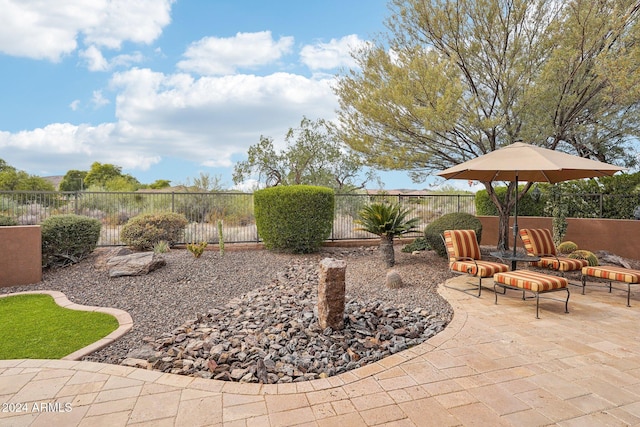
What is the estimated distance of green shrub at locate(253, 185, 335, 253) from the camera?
863cm

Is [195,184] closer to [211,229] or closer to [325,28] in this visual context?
[211,229]

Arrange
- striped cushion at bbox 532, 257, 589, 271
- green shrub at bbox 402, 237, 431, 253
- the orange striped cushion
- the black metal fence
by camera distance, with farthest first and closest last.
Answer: the black metal fence < green shrub at bbox 402, 237, 431, 253 < striped cushion at bbox 532, 257, 589, 271 < the orange striped cushion

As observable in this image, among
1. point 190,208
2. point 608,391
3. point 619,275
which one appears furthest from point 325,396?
point 190,208

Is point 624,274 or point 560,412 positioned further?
point 624,274

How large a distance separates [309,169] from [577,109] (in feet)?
37.0

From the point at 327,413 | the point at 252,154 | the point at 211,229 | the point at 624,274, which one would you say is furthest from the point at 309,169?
the point at 327,413

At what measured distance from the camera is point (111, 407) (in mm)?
2539

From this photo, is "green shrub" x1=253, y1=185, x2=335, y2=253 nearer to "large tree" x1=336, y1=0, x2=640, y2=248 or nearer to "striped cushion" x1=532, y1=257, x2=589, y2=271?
"large tree" x1=336, y1=0, x2=640, y2=248

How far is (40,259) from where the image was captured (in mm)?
6906

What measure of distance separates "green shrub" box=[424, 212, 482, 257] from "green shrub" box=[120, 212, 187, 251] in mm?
6245

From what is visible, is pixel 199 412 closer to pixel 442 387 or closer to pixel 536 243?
pixel 442 387

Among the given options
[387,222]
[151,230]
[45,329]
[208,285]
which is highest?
[387,222]

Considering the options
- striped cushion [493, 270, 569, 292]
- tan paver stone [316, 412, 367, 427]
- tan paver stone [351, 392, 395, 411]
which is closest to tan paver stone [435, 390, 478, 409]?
tan paver stone [351, 392, 395, 411]

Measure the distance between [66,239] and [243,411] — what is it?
701 centimetres
